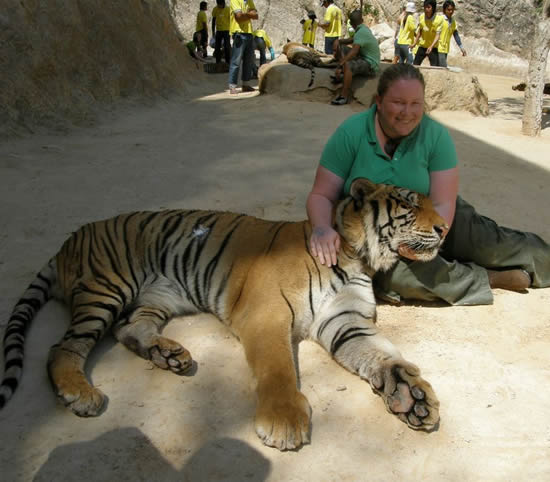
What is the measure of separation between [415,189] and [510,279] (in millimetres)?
930

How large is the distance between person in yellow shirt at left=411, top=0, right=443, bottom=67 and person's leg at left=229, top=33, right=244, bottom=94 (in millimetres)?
3766

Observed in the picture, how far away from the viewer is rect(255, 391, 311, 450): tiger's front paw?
2074mm

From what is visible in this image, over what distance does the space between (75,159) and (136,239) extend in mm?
3030

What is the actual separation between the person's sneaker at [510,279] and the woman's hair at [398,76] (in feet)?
4.27

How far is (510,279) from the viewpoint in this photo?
10.8 feet

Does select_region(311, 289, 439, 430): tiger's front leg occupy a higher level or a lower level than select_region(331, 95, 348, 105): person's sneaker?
lower

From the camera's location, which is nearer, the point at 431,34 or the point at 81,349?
the point at 81,349

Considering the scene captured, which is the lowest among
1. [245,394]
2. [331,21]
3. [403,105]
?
[245,394]

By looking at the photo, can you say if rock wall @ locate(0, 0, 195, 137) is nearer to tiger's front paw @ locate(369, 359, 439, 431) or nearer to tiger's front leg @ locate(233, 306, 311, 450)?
tiger's front leg @ locate(233, 306, 311, 450)

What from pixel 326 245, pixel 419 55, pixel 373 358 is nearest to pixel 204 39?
pixel 419 55

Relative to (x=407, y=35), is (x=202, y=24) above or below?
above

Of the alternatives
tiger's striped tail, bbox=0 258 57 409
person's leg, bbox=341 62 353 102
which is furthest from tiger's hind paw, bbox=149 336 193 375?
person's leg, bbox=341 62 353 102

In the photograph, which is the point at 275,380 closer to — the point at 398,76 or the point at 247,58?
the point at 398,76

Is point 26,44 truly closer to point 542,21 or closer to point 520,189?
point 520,189
